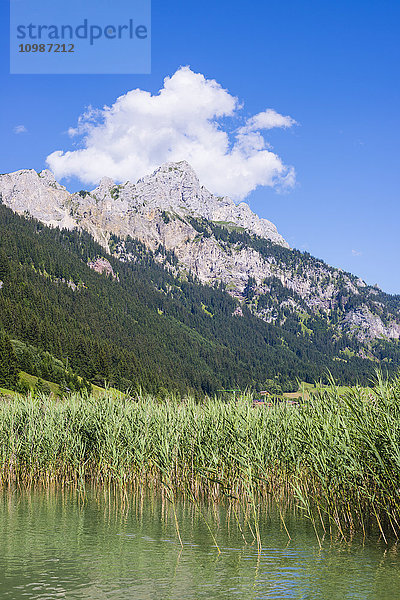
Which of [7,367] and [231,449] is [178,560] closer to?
[231,449]

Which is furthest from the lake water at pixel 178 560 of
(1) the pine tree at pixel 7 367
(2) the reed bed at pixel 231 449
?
(1) the pine tree at pixel 7 367

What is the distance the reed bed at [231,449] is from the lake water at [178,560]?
2.44ft

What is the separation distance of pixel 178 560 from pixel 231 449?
222 inches

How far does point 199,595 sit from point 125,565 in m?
2.30

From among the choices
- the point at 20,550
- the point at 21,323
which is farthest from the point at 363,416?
the point at 21,323

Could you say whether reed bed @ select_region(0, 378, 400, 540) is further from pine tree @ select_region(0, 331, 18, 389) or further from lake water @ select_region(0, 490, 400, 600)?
pine tree @ select_region(0, 331, 18, 389)

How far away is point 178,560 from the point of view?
1034 centimetres

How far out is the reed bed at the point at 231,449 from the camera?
37.1ft

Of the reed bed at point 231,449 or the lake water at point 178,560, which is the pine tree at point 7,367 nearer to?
the reed bed at point 231,449

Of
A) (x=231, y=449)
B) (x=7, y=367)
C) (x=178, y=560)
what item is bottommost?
(x=178, y=560)

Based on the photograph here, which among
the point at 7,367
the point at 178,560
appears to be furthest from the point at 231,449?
the point at 7,367

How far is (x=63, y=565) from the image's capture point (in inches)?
400

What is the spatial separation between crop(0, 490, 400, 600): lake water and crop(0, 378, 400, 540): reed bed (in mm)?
743

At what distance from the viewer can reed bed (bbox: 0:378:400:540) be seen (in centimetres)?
1130
